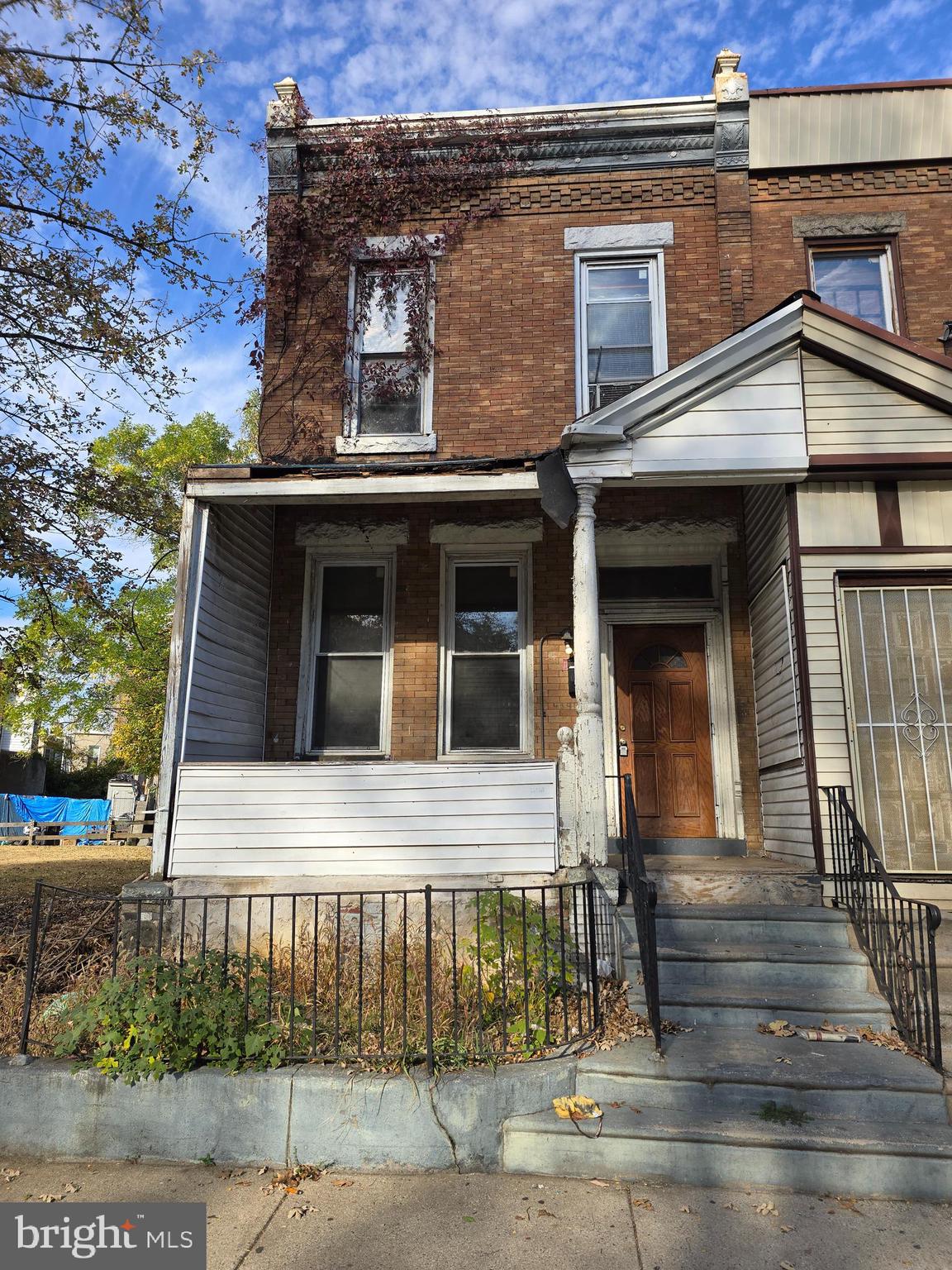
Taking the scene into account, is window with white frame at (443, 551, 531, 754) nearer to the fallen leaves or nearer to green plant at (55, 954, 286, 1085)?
the fallen leaves

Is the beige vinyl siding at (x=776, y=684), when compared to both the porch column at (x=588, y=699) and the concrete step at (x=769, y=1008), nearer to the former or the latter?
the concrete step at (x=769, y=1008)

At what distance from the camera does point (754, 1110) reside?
14.0 feet

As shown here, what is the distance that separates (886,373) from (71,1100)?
7.83 m

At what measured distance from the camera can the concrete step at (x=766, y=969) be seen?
542cm

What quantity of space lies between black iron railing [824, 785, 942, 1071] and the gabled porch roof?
287cm

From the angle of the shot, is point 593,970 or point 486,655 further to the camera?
point 486,655

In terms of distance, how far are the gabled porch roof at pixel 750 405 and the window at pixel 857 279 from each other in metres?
2.60

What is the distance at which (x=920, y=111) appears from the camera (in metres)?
9.16

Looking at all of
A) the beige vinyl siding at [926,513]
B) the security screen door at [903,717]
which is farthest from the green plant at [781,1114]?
the beige vinyl siding at [926,513]

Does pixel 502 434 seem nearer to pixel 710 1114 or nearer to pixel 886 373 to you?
pixel 886 373

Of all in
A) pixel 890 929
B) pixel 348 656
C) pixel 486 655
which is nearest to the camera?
pixel 890 929

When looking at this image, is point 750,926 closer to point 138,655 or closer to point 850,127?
point 850,127

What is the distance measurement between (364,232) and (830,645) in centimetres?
720

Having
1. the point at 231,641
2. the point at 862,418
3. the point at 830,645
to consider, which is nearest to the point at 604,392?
the point at 862,418
